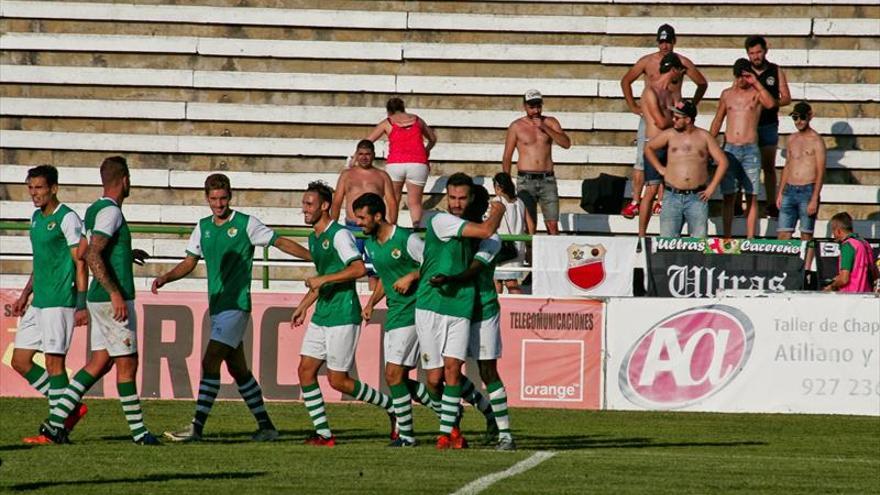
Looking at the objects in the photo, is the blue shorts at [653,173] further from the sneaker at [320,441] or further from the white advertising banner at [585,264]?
the sneaker at [320,441]

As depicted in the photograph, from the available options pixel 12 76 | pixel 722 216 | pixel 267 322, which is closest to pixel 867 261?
pixel 722 216

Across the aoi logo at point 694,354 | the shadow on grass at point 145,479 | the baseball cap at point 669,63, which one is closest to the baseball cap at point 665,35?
the baseball cap at point 669,63

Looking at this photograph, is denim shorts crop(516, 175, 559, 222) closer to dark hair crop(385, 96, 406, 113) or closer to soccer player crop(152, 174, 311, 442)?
dark hair crop(385, 96, 406, 113)

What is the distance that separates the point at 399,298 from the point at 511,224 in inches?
260

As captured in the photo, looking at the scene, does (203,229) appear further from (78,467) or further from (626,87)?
(626,87)

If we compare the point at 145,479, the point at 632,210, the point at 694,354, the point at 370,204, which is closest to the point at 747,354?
the point at 694,354

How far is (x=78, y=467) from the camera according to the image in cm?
1088

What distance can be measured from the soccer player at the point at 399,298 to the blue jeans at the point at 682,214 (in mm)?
6570

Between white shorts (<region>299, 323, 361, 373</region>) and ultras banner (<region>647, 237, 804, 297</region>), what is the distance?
5.77m

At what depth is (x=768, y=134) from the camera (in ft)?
67.0

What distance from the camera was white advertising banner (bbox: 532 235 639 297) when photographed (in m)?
18.1

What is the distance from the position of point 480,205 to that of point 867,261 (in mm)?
6461

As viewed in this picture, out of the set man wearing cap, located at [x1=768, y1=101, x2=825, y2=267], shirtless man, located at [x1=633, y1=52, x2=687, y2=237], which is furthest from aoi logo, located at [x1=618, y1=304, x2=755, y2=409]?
man wearing cap, located at [x1=768, y1=101, x2=825, y2=267]

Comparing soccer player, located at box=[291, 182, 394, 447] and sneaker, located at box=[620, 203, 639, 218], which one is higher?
sneaker, located at box=[620, 203, 639, 218]
